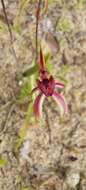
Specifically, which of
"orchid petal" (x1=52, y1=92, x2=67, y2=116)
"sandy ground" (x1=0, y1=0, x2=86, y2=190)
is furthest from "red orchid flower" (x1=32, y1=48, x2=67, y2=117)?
"sandy ground" (x1=0, y1=0, x2=86, y2=190)

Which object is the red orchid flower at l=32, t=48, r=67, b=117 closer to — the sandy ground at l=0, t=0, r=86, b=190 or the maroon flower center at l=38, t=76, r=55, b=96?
the maroon flower center at l=38, t=76, r=55, b=96

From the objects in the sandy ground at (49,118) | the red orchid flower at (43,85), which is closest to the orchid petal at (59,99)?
the red orchid flower at (43,85)

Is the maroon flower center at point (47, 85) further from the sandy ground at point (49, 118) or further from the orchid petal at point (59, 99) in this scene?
the sandy ground at point (49, 118)

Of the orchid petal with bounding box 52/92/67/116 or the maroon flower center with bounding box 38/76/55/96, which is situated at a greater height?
the maroon flower center with bounding box 38/76/55/96

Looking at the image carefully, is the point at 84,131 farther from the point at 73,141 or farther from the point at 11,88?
the point at 11,88

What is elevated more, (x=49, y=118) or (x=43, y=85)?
(x=43, y=85)

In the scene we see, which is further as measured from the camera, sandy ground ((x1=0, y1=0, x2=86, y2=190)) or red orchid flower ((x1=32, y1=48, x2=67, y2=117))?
sandy ground ((x1=0, y1=0, x2=86, y2=190))

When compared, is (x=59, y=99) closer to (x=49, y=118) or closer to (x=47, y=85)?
(x=47, y=85)

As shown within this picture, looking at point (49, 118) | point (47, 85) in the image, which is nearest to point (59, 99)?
point (47, 85)
